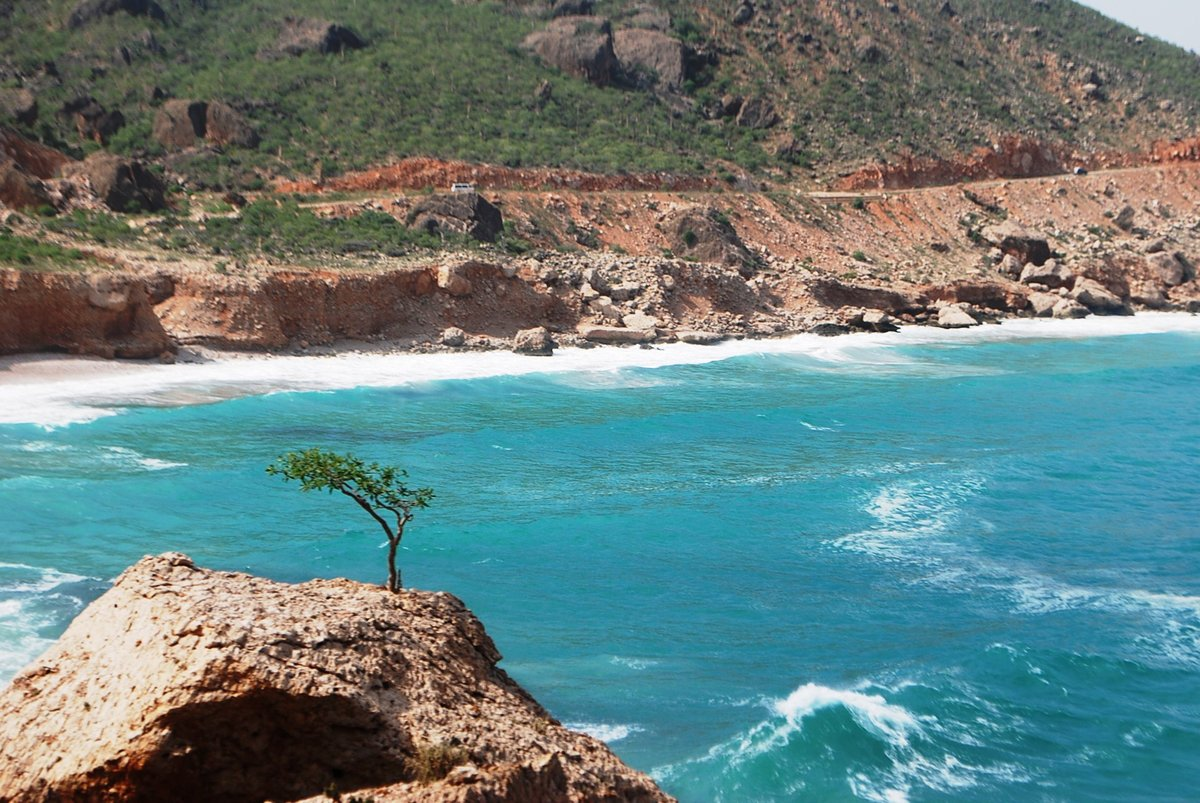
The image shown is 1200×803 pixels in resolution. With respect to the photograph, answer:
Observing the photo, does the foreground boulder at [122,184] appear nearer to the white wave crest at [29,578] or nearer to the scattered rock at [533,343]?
the scattered rock at [533,343]

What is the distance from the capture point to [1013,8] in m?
101

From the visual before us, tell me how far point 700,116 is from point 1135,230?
27.4m

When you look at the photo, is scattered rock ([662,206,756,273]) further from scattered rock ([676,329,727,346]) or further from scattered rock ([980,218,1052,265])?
→ scattered rock ([980,218,1052,265])

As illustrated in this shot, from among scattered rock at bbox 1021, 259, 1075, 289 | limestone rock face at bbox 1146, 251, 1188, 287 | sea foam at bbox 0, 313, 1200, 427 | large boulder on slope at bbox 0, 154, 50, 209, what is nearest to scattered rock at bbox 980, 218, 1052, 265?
scattered rock at bbox 1021, 259, 1075, 289

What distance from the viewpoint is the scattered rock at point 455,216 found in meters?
47.3

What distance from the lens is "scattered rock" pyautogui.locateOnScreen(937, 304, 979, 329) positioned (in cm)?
5550

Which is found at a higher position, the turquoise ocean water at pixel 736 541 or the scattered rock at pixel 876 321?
the scattered rock at pixel 876 321

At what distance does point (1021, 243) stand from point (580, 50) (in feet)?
91.5

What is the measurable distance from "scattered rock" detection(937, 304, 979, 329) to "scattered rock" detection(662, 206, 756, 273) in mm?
9532

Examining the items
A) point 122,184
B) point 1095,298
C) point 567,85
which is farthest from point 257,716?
point 567,85

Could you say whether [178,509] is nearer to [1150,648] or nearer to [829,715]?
[829,715]

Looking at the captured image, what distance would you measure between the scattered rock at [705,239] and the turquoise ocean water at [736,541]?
1356 centimetres

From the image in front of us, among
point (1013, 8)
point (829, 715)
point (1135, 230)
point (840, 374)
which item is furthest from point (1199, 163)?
point (829, 715)

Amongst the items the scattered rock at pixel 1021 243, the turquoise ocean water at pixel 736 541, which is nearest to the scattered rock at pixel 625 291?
the turquoise ocean water at pixel 736 541
